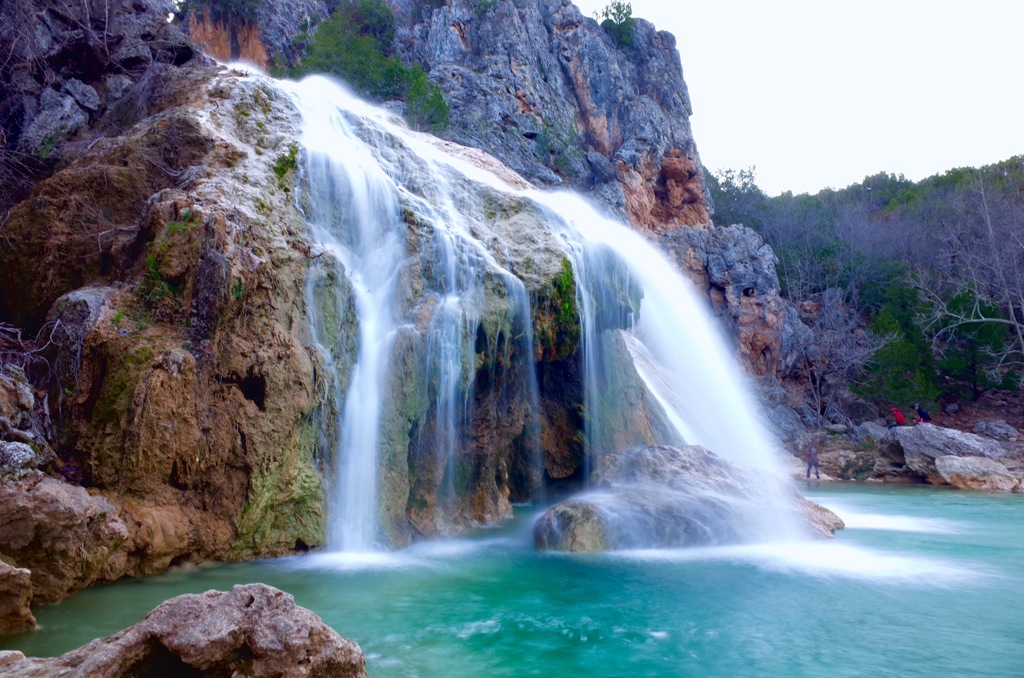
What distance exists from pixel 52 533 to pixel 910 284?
3195 centimetres

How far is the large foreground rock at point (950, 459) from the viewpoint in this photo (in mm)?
17609

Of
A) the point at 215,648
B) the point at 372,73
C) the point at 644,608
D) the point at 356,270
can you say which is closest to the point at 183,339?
the point at 356,270

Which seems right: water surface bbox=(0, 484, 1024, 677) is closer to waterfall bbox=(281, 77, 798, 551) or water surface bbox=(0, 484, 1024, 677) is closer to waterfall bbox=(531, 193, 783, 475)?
waterfall bbox=(281, 77, 798, 551)

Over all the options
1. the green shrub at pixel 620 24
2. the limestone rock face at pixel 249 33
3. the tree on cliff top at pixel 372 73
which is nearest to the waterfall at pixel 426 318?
the tree on cliff top at pixel 372 73

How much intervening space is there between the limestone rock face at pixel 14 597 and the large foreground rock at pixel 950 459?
1998cm

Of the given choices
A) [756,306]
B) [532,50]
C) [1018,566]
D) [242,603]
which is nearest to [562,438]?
[1018,566]

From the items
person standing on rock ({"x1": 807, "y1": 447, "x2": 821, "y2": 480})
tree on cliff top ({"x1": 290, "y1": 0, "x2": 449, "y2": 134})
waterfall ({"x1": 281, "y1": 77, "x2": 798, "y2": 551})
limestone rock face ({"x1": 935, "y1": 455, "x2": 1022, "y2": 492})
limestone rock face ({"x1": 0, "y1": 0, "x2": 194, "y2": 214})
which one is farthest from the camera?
tree on cliff top ({"x1": 290, "y1": 0, "x2": 449, "y2": 134})

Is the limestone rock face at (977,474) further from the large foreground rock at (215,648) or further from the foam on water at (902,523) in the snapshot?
the large foreground rock at (215,648)

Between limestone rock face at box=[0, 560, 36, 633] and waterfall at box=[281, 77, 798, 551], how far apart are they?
11.9ft

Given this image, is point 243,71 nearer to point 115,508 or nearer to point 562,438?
point 115,508

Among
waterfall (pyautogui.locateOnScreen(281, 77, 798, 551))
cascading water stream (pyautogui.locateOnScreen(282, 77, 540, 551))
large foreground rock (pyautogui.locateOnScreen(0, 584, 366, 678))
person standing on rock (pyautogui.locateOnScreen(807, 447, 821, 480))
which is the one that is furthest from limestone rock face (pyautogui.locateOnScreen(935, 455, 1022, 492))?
large foreground rock (pyautogui.locateOnScreen(0, 584, 366, 678))

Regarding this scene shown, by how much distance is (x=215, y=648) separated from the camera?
3430mm

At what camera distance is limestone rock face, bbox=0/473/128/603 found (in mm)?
5445

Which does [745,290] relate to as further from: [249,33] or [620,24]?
[249,33]
